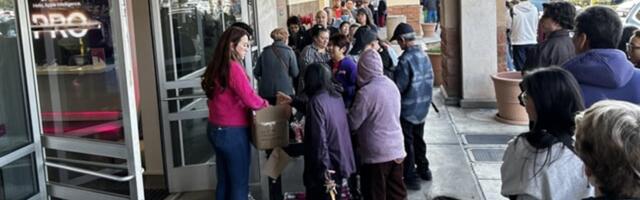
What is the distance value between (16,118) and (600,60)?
3311 millimetres

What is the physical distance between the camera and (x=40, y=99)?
4.24 meters

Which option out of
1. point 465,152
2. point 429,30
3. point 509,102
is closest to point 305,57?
point 465,152

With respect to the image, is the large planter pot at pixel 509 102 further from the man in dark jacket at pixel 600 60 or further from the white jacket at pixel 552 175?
the white jacket at pixel 552 175

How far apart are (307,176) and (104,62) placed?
1514 millimetres

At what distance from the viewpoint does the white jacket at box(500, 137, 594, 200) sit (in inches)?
99.1

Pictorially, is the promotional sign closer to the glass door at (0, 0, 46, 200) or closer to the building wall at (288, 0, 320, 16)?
the glass door at (0, 0, 46, 200)

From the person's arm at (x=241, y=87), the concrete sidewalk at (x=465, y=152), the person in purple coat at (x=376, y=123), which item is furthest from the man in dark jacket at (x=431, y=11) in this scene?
the person's arm at (x=241, y=87)

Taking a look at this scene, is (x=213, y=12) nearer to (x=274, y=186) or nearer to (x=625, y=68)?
(x=274, y=186)

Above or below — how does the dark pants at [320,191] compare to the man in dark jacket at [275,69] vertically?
below

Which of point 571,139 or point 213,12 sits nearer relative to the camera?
point 571,139

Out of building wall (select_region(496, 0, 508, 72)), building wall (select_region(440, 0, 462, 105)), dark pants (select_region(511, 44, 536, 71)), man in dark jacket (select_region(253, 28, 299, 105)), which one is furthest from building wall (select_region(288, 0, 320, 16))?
man in dark jacket (select_region(253, 28, 299, 105))

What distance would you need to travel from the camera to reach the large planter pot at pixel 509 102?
852 centimetres

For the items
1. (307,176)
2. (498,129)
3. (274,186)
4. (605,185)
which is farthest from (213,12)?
(605,185)

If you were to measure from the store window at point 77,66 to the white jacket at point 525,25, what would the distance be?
7497 millimetres
